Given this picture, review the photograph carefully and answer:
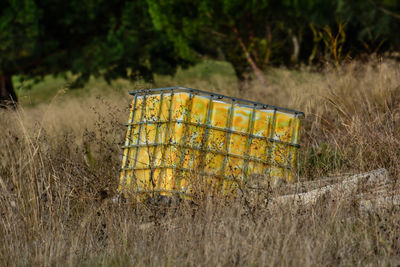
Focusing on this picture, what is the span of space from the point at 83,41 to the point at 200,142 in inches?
526

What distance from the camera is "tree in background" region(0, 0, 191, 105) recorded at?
563 inches

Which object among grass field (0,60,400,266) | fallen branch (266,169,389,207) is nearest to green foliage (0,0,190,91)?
grass field (0,60,400,266)

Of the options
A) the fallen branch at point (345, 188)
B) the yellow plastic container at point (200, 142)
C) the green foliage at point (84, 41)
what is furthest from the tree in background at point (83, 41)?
the fallen branch at point (345, 188)

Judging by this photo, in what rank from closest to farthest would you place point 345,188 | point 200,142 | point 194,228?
point 194,228, point 345,188, point 200,142

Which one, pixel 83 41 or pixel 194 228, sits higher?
pixel 83 41

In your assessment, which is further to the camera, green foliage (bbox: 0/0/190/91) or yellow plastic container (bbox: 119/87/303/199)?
green foliage (bbox: 0/0/190/91)

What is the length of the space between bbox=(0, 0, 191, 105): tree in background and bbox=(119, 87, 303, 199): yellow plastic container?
35.1 ft

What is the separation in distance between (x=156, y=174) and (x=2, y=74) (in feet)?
43.0

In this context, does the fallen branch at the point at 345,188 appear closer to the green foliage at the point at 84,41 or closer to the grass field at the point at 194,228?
the grass field at the point at 194,228

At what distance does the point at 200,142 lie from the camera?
4375mm

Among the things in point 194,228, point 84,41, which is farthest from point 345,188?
point 84,41

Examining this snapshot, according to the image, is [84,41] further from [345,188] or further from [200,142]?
[345,188]

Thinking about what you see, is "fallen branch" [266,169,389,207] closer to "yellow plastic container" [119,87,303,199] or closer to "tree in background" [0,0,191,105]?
"yellow plastic container" [119,87,303,199]

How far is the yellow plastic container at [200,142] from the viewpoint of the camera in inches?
169
